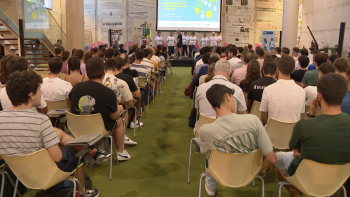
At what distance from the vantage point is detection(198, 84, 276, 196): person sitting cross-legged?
209 cm

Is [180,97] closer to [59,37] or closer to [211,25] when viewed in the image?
[59,37]

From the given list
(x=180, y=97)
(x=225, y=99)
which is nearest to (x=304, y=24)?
(x=180, y=97)

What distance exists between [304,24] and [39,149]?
16278 millimetres

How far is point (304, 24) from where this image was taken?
15758 mm

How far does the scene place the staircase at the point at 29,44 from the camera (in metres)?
9.51

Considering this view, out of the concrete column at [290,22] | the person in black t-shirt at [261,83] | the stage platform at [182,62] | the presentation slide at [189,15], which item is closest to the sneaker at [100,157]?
the person in black t-shirt at [261,83]

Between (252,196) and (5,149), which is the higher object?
(5,149)

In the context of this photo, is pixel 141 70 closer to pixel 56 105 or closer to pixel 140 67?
pixel 140 67

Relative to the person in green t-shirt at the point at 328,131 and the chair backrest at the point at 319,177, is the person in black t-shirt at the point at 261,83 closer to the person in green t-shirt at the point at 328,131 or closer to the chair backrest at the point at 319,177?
the person in green t-shirt at the point at 328,131

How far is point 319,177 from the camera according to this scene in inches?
78.4

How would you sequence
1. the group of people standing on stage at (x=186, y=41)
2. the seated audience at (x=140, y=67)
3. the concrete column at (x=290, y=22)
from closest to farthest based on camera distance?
the seated audience at (x=140, y=67)
the concrete column at (x=290, y=22)
the group of people standing on stage at (x=186, y=41)

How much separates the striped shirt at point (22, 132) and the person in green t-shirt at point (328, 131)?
174 cm

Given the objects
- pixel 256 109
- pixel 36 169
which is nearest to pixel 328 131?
pixel 256 109

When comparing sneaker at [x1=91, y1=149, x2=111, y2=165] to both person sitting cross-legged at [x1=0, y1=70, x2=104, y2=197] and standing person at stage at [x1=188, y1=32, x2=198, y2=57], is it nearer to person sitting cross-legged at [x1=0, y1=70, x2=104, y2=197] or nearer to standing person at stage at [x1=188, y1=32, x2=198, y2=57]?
person sitting cross-legged at [x1=0, y1=70, x2=104, y2=197]
